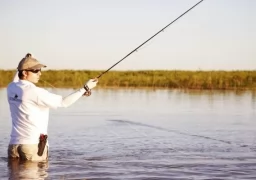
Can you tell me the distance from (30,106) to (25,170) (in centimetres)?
81

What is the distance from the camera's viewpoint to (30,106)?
6.50 metres

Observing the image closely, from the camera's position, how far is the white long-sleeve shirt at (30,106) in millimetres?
6398

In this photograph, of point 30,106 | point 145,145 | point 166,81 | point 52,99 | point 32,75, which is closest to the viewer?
point 52,99

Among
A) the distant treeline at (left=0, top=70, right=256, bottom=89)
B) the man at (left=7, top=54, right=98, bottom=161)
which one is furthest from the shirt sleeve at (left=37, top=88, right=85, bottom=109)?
the distant treeline at (left=0, top=70, right=256, bottom=89)

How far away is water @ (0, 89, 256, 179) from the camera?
7059 millimetres

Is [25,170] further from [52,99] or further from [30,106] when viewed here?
[52,99]

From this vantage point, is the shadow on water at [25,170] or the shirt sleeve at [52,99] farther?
the shadow on water at [25,170]

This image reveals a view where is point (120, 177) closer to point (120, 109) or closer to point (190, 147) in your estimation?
point (190, 147)

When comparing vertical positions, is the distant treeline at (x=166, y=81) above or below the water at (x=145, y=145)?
above

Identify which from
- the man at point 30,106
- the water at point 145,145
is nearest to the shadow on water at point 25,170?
the water at point 145,145

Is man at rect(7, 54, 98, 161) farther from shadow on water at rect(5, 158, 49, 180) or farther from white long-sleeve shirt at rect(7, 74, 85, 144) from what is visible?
shadow on water at rect(5, 158, 49, 180)

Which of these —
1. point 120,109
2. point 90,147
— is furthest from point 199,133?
point 120,109
